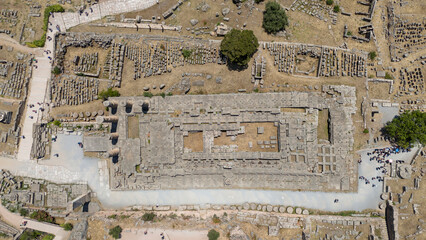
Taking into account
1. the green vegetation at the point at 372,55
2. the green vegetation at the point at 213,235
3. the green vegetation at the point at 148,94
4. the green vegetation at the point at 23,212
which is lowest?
the green vegetation at the point at 213,235

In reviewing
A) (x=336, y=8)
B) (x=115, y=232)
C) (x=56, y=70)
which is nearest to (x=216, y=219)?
(x=115, y=232)

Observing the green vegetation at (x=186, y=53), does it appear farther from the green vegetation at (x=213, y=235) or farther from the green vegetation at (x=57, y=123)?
the green vegetation at (x=213, y=235)

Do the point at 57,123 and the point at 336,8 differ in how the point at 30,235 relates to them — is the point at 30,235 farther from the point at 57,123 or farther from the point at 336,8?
the point at 336,8

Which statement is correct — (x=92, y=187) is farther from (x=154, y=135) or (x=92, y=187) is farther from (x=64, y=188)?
(x=154, y=135)

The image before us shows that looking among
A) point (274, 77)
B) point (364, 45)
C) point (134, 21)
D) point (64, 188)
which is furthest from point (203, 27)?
point (64, 188)

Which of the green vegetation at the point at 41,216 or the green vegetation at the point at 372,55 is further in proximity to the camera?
the green vegetation at the point at 372,55

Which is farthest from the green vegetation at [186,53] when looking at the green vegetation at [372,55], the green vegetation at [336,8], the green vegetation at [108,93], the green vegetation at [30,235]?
the green vegetation at [30,235]

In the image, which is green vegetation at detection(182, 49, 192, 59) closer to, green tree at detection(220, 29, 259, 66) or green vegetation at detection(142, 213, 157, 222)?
green tree at detection(220, 29, 259, 66)
